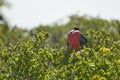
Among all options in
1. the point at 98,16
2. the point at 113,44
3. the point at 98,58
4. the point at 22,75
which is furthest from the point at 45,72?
the point at 98,16

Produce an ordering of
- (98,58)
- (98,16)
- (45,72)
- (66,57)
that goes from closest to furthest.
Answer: (98,58), (45,72), (66,57), (98,16)

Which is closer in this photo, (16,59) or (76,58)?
(76,58)

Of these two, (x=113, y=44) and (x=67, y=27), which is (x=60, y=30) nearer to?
(x=67, y=27)

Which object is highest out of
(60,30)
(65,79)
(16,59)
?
(60,30)

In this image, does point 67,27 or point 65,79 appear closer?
point 65,79

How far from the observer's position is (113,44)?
9.72 m

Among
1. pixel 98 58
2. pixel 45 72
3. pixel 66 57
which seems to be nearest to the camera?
pixel 98 58

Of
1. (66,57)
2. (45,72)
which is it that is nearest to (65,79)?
(45,72)

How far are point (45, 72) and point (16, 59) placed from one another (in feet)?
1.91

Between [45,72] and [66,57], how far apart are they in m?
0.84

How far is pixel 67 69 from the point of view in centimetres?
→ 797

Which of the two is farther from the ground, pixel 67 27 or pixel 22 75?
pixel 67 27

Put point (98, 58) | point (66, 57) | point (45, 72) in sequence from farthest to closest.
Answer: point (66, 57) < point (45, 72) < point (98, 58)

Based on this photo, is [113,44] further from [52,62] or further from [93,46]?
[52,62]
